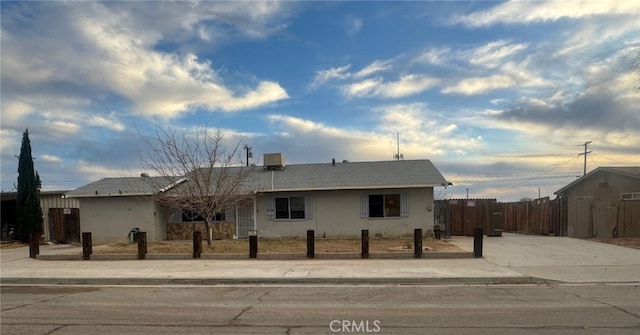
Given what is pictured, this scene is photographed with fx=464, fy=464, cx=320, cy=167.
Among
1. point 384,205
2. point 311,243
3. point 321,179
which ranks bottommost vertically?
point 311,243

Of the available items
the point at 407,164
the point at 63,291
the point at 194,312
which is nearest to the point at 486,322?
the point at 194,312

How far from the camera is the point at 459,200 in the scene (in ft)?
81.2

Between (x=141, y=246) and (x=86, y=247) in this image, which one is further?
(x=86, y=247)

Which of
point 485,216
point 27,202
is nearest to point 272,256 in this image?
point 485,216

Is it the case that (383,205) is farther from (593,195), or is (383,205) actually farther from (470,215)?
(593,195)

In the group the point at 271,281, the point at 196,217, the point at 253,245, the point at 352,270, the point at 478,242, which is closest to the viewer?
the point at 271,281

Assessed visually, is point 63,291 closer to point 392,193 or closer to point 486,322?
point 486,322

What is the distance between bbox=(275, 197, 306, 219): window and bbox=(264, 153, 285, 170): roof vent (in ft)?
11.9

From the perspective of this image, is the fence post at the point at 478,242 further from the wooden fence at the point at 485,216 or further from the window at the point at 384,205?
the wooden fence at the point at 485,216

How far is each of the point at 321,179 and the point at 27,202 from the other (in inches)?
620

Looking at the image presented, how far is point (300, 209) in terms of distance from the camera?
23.0 metres

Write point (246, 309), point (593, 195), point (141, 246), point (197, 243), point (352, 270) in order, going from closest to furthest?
point (246, 309)
point (352, 270)
point (197, 243)
point (141, 246)
point (593, 195)

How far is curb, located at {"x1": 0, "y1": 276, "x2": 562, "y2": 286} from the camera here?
34.9ft

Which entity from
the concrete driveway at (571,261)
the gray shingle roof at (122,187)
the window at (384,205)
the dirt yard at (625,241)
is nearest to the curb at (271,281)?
the concrete driveway at (571,261)
